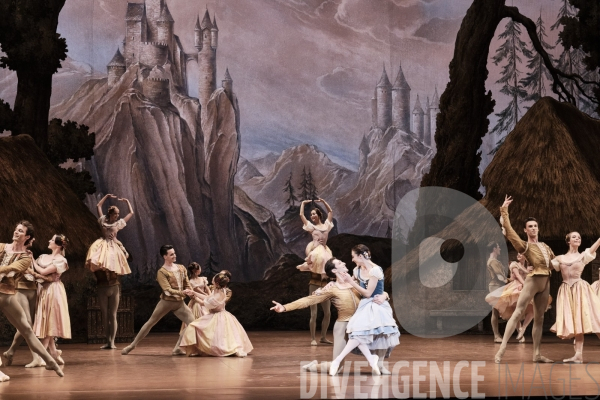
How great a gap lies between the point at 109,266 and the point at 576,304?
6212 mm

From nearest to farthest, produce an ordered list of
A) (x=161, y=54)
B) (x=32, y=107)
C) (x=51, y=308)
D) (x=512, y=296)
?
(x=51, y=308) → (x=512, y=296) → (x=32, y=107) → (x=161, y=54)

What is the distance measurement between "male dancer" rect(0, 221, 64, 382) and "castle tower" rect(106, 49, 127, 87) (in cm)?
974

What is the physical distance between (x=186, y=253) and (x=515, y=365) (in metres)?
9.93

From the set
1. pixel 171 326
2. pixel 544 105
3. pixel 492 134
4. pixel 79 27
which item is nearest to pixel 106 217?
pixel 171 326

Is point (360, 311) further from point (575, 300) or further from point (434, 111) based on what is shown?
point (434, 111)

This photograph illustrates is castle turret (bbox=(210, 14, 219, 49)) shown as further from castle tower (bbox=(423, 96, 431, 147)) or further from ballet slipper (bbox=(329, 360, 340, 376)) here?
ballet slipper (bbox=(329, 360, 340, 376))

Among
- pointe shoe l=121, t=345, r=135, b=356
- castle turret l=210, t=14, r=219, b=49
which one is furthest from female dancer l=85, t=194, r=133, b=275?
castle turret l=210, t=14, r=219, b=49

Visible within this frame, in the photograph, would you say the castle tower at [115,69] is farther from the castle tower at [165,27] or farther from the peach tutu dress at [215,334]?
the peach tutu dress at [215,334]

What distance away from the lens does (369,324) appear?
9070 mm

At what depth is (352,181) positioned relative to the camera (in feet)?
65.7

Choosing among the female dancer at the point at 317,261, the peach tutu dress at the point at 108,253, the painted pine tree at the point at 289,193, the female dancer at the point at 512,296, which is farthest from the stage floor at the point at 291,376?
the painted pine tree at the point at 289,193

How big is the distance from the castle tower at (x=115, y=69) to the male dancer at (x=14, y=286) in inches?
384

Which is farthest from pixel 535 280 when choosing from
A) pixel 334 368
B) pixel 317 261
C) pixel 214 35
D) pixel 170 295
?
pixel 214 35

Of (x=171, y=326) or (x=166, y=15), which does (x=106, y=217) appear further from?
(x=166, y=15)
